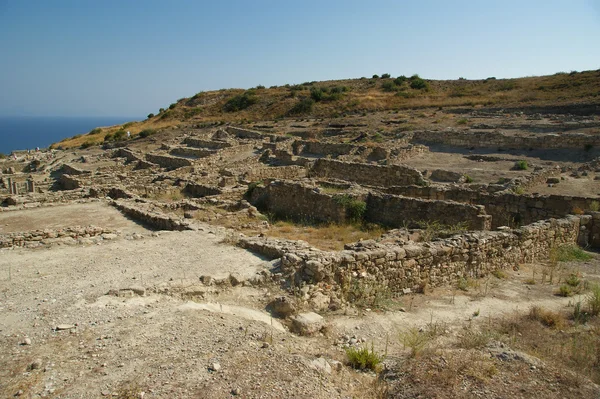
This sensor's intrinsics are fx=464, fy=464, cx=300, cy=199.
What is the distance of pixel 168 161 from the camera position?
26.6m

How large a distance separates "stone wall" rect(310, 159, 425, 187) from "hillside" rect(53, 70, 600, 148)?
2830 cm

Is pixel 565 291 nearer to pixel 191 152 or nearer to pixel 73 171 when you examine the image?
pixel 73 171

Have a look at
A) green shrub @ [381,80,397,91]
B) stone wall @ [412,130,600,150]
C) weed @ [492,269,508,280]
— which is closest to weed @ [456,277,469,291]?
weed @ [492,269,508,280]

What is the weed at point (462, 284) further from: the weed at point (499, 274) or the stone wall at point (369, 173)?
the stone wall at point (369, 173)

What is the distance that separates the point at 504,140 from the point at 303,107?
33.5m

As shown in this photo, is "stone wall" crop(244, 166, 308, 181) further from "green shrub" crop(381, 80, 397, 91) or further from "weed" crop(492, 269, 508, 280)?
"green shrub" crop(381, 80, 397, 91)

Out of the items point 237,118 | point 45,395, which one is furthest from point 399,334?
point 237,118

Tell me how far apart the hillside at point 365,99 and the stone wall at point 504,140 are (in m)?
16.7

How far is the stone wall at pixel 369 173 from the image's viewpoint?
1864 centimetres

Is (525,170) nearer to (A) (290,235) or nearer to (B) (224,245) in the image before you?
(A) (290,235)

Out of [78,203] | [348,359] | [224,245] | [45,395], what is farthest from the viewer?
[78,203]

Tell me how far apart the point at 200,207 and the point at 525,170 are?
14.4 meters

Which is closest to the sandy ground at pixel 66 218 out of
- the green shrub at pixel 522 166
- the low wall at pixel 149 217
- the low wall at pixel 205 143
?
the low wall at pixel 149 217

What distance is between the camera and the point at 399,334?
249 inches
